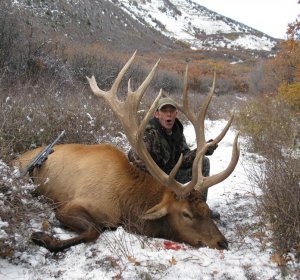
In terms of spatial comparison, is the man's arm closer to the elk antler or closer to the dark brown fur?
the dark brown fur

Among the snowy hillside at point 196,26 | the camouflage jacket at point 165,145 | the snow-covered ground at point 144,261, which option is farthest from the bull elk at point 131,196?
the snowy hillside at point 196,26

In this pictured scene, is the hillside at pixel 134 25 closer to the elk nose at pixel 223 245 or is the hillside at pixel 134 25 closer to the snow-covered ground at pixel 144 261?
the snow-covered ground at pixel 144 261

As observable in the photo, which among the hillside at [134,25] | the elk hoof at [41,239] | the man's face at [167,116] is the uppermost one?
the hillside at [134,25]

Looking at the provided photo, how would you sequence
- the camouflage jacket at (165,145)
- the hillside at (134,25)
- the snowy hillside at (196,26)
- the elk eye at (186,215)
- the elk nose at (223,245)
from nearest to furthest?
the elk nose at (223,245) < the elk eye at (186,215) < the camouflage jacket at (165,145) < the hillside at (134,25) < the snowy hillside at (196,26)

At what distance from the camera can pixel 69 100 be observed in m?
7.63

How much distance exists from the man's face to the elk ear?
1.38m

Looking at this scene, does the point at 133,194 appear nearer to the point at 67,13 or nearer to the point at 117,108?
the point at 117,108

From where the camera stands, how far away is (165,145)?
509 centimetres

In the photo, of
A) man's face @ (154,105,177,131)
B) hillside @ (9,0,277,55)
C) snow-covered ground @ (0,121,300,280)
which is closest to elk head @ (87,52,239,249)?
snow-covered ground @ (0,121,300,280)

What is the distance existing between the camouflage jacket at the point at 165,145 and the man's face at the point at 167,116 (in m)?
0.06

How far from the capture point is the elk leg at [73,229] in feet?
11.8

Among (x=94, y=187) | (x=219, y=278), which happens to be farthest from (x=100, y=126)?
(x=219, y=278)

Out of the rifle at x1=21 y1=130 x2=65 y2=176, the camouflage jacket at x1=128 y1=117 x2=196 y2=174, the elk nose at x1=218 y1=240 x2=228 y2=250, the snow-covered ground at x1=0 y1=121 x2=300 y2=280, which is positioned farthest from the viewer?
the camouflage jacket at x1=128 y1=117 x2=196 y2=174

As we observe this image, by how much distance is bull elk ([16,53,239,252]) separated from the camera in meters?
3.83
